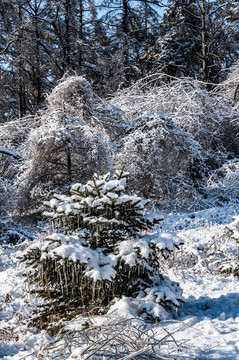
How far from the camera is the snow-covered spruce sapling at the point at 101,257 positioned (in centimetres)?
302

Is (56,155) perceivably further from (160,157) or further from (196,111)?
(196,111)

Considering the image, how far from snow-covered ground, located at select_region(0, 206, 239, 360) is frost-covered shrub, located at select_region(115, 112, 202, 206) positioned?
2917mm

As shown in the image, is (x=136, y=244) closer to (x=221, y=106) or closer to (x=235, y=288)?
(x=235, y=288)

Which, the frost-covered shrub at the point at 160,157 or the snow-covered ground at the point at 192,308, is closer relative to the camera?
the snow-covered ground at the point at 192,308

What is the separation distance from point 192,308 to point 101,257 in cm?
114

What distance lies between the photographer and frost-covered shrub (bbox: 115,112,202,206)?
9312mm

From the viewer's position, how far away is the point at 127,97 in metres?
11.3

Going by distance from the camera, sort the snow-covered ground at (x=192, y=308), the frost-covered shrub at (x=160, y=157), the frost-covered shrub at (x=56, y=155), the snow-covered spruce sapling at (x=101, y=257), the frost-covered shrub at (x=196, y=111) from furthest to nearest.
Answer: the frost-covered shrub at (x=196, y=111) < the frost-covered shrub at (x=160, y=157) < the frost-covered shrub at (x=56, y=155) < the snow-covered spruce sapling at (x=101, y=257) < the snow-covered ground at (x=192, y=308)

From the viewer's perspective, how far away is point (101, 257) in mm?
3104

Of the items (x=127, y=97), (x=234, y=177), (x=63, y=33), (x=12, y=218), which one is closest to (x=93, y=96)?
(x=127, y=97)

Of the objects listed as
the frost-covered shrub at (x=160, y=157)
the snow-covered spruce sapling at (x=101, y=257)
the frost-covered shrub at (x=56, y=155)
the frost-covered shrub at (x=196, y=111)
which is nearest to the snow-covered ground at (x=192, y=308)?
the snow-covered spruce sapling at (x=101, y=257)

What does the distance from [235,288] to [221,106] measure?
861cm

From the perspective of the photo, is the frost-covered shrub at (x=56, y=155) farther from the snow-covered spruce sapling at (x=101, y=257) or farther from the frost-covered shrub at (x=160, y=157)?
the snow-covered spruce sapling at (x=101, y=257)

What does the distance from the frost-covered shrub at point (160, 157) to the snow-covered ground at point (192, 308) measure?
9.57 ft
